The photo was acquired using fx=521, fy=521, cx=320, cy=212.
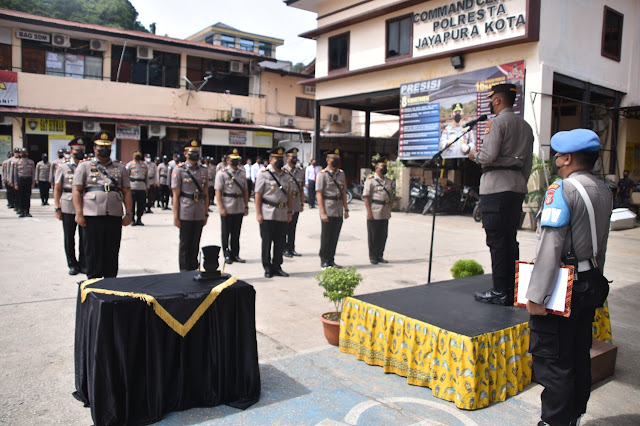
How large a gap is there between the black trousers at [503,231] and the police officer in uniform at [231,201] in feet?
14.5

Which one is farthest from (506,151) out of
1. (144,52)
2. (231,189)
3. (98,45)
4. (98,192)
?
(98,45)

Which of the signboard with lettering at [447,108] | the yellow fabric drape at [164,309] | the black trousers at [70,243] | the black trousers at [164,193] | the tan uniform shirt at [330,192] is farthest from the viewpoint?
the black trousers at [164,193]

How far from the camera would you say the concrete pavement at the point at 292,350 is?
325 cm

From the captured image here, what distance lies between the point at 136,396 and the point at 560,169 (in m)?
2.77

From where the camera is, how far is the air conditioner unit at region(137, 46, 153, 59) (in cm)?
2278

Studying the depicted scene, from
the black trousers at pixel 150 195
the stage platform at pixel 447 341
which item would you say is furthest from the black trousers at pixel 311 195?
the stage platform at pixel 447 341

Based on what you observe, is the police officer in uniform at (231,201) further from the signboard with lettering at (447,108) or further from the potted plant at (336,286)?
the signboard with lettering at (447,108)

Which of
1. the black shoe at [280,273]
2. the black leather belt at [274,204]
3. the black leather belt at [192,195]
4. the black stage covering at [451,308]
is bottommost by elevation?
the black shoe at [280,273]

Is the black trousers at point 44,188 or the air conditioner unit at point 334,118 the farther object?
the air conditioner unit at point 334,118

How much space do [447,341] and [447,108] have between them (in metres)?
12.1

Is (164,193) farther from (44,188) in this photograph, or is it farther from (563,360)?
(563,360)

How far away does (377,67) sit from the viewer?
16.5m

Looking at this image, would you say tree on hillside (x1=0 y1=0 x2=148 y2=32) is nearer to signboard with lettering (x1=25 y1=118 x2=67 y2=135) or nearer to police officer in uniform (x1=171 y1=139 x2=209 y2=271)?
signboard with lettering (x1=25 y1=118 x2=67 y2=135)

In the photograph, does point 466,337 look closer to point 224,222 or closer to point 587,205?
point 587,205
